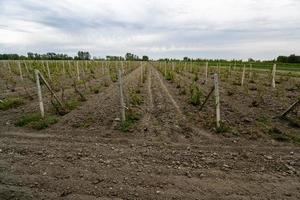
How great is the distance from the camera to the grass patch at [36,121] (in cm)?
605

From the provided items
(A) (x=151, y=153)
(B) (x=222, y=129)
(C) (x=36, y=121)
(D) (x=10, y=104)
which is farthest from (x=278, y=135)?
(D) (x=10, y=104)

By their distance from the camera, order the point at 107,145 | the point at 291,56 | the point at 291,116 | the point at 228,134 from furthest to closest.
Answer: the point at 291,56 → the point at 291,116 → the point at 228,134 → the point at 107,145

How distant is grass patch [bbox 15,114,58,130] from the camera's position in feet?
19.9

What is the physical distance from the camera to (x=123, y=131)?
18.8 ft

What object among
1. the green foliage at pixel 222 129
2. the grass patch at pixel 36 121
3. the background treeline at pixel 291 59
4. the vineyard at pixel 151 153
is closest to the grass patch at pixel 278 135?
the vineyard at pixel 151 153

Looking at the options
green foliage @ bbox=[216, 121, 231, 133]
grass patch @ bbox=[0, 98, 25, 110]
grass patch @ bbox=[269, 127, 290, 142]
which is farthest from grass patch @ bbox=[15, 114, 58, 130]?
grass patch @ bbox=[269, 127, 290, 142]

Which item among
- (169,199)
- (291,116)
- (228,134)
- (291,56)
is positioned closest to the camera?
(169,199)

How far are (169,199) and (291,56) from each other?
63118 millimetres

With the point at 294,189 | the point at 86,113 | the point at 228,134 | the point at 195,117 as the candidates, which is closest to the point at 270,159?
the point at 294,189

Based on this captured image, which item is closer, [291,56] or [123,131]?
[123,131]

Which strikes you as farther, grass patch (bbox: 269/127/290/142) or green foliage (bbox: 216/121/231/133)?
green foliage (bbox: 216/121/231/133)

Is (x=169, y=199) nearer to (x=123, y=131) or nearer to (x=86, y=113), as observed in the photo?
(x=123, y=131)

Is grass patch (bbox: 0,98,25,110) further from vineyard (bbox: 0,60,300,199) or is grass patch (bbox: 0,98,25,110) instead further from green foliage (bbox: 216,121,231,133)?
green foliage (bbox: 216,121,231,133)

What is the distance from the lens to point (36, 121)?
21.0 ft
